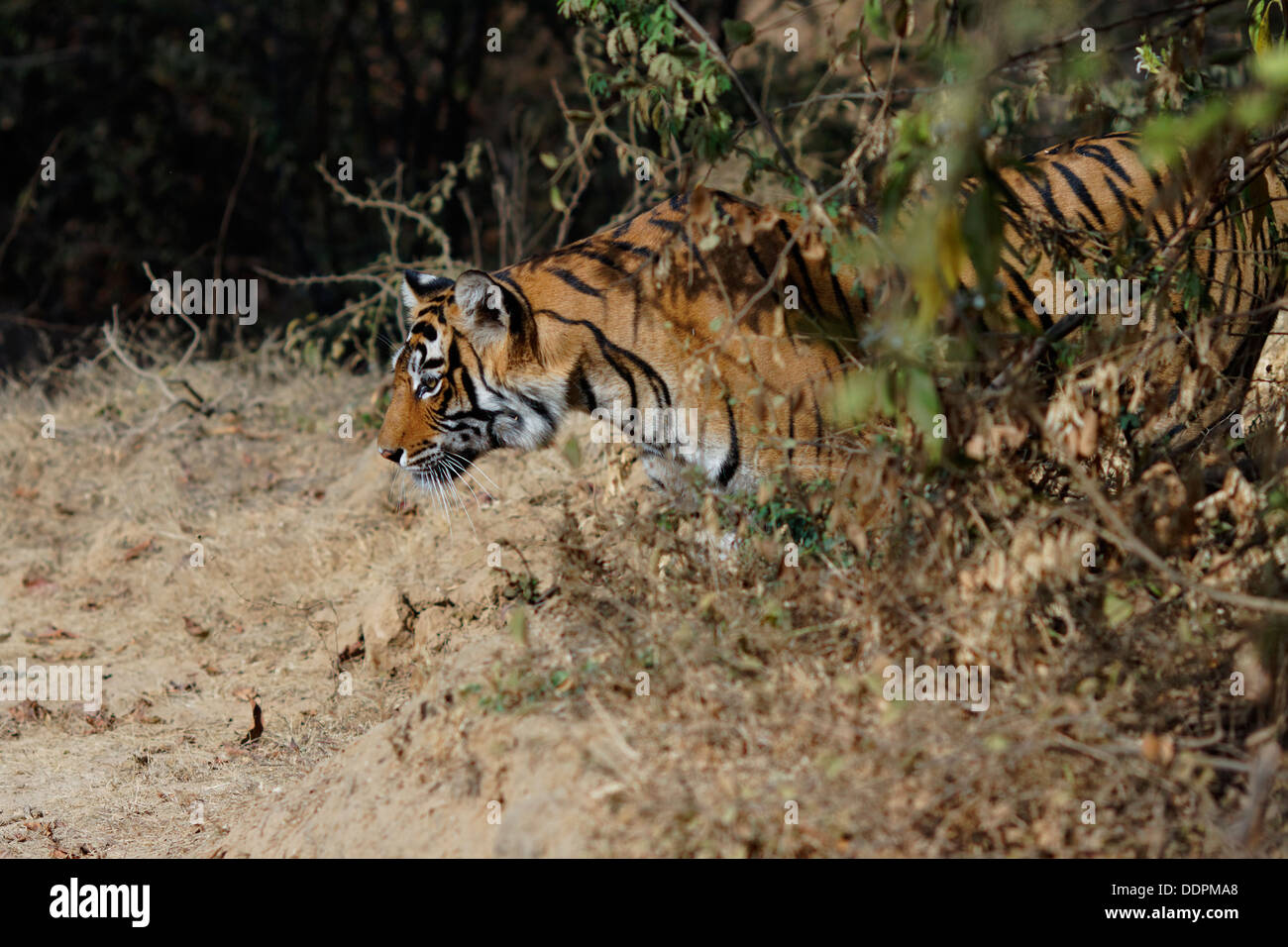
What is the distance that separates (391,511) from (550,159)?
7.60 feet

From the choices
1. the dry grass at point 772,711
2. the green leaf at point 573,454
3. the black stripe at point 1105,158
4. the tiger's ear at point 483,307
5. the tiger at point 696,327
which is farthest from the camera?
the black stripe at point 1105,158

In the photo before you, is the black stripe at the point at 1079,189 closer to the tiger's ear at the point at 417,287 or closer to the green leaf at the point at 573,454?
the green leaf at the point at 573,454

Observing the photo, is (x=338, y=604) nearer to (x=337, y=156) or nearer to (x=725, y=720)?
(x=725, y=720)

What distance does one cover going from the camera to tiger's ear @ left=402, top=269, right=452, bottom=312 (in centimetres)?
512

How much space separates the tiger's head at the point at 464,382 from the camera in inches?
186

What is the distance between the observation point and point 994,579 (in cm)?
327

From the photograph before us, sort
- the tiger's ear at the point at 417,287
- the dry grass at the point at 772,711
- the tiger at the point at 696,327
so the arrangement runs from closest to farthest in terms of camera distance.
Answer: the dry grass at the point at 772,711
the tiger at the point at 696,327
the tiger's ear at the point at 417,287

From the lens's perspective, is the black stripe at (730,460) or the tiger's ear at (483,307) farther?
the tiger's ear at (483,307)

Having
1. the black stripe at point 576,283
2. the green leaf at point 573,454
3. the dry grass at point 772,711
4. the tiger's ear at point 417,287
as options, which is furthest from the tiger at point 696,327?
the green leaf at point 573,454

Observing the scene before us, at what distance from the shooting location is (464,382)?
484 cm

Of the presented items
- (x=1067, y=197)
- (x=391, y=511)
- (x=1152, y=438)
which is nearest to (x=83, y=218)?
(x=391, y=511)

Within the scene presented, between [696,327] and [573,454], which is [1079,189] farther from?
[573,454]

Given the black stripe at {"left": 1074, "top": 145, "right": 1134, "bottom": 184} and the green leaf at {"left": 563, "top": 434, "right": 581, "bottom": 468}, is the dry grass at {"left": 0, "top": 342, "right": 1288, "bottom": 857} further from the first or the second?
the black stripe at {"left": 1074, "top": 145, "right": 1134, "bottom": 184}

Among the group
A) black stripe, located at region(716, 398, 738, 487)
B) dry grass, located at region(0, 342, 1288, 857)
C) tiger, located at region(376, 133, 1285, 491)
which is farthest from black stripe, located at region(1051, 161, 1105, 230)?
black stripe, located at region(716, 398, 738, 487)
